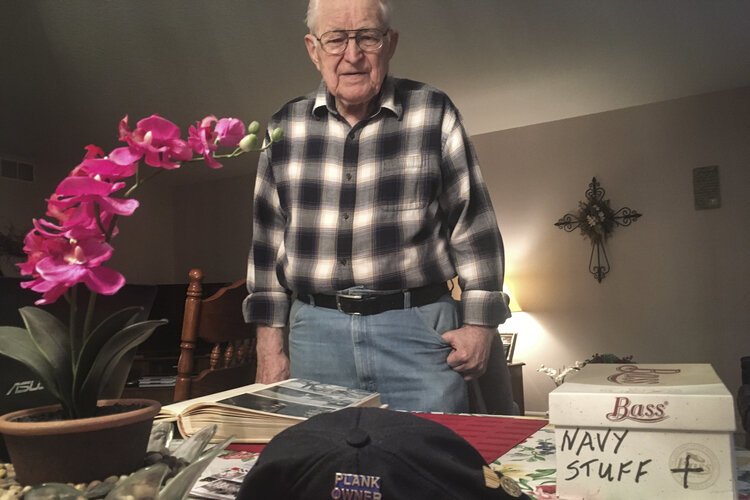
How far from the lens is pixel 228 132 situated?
463 mm

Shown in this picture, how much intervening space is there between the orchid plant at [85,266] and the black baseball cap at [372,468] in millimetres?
116

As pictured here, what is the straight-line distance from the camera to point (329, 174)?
118 centimetres

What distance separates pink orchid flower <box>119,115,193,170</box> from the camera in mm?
411

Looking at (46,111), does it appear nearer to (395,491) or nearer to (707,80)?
(707,80)

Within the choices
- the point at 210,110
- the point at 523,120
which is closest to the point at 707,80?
the point at 523,120

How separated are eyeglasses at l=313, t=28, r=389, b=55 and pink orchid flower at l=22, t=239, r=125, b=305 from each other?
84 centimetres

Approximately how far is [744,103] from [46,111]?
4063 mm

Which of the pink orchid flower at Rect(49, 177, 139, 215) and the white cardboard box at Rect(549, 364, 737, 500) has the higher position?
the pink orchid flower at Rect(49, 177, 139, 215)

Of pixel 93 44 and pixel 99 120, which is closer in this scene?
pixel 93 44

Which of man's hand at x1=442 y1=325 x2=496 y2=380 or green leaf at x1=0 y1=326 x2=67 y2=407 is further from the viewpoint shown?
man's hand at x1=442 y1=325 x2=496 y2=380

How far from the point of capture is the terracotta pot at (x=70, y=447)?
1.23 feet

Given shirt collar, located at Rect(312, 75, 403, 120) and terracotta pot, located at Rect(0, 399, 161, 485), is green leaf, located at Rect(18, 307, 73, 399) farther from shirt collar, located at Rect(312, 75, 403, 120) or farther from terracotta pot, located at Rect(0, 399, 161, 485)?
shirt collar, located at Rect(312, 75, 403, 120)

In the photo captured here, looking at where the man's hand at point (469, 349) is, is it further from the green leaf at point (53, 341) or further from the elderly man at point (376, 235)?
the green leaf at point (53, 341)

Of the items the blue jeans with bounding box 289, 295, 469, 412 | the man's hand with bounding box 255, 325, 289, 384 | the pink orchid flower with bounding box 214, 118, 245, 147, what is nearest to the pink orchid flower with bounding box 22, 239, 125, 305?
the pink orchid flower with bounding box 214, 118, 245, 147
